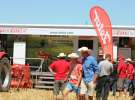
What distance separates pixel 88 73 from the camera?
12406mm

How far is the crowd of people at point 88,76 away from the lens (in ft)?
40.7

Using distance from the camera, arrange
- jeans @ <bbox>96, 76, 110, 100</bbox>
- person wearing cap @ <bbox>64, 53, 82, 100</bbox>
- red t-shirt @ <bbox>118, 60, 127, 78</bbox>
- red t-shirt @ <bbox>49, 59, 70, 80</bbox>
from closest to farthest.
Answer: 1. person wearing cap @ <bbox>64, 53, 82, 100</bbox>
2. jeans @ <bbox>96, 76, 110, 100</bbox>
3. red t-shirt @ <bbox>49, 59, 70, 80</bbox>
4. red t-shirt @ <bbox>118, 60, 127, 78</bbox>

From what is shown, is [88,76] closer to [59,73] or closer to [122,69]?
[59,73]

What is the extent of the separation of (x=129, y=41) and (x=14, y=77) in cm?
549

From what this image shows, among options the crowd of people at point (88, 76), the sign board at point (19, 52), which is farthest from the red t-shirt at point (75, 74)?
the sign board at point (19, 52)

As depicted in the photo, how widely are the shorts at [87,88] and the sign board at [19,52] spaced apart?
11.2 meters

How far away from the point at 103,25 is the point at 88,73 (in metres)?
7.00

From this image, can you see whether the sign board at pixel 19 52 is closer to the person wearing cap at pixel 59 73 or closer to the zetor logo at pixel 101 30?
the zetor logo at pixel 101 30

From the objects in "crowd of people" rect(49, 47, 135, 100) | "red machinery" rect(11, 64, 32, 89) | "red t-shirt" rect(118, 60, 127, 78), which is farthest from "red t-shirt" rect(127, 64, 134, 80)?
"red machinery" rect(11, 64, 32, 89)

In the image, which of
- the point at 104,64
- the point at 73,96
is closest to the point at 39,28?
the point at 73,96

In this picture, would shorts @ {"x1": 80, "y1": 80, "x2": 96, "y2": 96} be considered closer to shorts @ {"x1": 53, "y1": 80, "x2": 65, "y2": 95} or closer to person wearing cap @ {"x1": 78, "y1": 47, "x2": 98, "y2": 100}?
person wearing cap @ {"x1": 78, "y1": 47, "x2": 98, "y2": 100}

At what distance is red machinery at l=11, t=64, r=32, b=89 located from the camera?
68.7ft

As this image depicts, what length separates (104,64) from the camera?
48.5 ft

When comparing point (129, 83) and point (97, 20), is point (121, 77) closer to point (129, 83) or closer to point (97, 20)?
point (129, 83)
